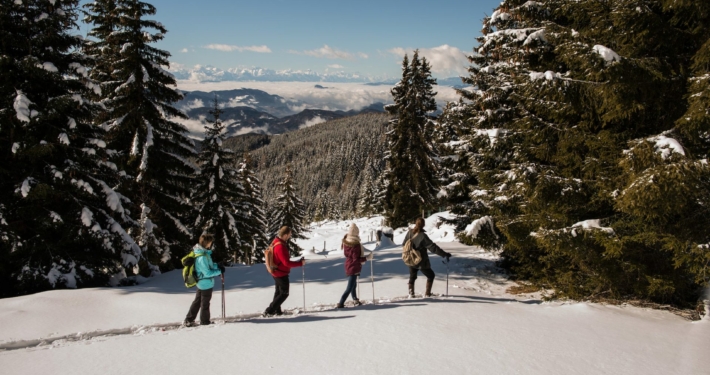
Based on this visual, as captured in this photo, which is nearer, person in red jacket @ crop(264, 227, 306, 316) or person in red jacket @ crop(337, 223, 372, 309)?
person in red jacket @ crop(264, 227, 306, 316)

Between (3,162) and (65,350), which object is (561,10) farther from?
(3,162)

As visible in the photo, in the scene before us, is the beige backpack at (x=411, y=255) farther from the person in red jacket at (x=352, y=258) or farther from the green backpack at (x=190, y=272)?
the green backpack at (x=190, y=272)

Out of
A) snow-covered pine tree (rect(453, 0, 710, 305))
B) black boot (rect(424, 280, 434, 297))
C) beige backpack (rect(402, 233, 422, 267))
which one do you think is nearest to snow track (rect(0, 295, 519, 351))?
black boot (rect(424, 280, 434, 297))

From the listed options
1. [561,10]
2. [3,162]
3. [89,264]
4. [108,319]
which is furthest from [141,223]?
[561,10]

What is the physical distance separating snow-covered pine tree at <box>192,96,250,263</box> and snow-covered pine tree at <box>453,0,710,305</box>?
13975mm

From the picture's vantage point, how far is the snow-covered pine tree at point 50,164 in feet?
35.5

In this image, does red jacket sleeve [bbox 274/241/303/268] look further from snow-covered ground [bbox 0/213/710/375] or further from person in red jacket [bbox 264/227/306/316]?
snow-covered ground [bbox 0/213/710/375]

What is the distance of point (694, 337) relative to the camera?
6281 millimetres

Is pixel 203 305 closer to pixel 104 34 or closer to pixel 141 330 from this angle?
pixel 141 330

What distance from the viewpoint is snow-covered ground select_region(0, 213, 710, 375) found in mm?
5074

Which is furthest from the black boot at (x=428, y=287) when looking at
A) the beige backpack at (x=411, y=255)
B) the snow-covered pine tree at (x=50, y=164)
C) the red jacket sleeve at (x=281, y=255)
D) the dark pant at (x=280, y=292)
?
the snow-covered pine tree at (x=50, y=164)

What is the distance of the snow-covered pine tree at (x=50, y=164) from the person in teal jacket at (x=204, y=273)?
607 centimetres

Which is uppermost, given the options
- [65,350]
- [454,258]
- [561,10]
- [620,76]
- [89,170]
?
[561,10]

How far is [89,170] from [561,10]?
1405cm
